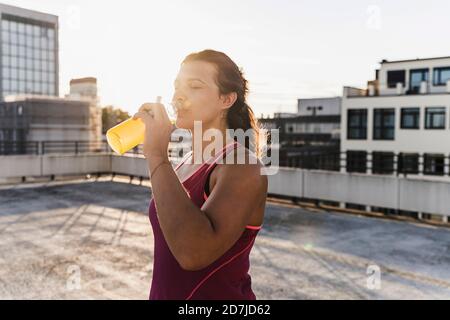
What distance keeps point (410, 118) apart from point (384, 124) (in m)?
2.04

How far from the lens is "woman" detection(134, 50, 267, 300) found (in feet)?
5.36

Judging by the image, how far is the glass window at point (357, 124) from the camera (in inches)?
1539

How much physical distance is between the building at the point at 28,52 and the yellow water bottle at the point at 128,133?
101815mm

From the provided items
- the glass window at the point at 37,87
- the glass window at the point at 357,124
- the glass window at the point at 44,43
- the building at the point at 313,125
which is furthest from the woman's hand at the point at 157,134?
the glass window at the point at 44,43

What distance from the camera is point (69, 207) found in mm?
14852

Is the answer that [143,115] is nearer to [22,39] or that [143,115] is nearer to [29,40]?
[22,39]

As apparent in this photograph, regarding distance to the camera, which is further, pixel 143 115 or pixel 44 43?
pixel 44 43

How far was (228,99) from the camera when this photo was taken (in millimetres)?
2008

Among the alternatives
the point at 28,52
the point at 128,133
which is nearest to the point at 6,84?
the point at 28,52

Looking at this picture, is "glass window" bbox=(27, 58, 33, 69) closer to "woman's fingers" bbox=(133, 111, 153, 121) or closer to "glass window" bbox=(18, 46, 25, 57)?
"glass window" bbox=(18, 46, 25, 57)

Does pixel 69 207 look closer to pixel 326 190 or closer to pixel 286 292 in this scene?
pixel 326 190

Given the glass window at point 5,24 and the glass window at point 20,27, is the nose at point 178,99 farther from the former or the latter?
the glass window at point 20,27
